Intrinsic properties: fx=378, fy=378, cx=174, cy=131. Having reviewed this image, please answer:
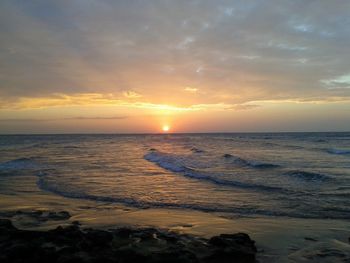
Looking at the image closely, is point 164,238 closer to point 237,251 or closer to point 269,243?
point 237,251

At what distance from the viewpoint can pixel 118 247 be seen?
7773 millimetres

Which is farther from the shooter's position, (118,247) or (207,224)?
(207,224)

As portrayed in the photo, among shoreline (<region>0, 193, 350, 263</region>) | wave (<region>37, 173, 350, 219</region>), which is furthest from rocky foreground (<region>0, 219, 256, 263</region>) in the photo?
wave (<region>37, 173, 350, 219</region>)

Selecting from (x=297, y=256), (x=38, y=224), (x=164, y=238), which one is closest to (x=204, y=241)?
(x=164, y=238)

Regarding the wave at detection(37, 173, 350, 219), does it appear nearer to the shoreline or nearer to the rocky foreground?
the shoreline

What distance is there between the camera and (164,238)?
8547 millimetres

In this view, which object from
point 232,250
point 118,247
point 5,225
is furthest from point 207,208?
point 5,225

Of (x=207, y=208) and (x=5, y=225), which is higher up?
(x=5, y=225)

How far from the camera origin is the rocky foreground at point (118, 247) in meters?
6.95

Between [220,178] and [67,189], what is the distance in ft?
25.9

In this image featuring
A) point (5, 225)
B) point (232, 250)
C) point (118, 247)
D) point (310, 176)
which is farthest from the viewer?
point (310, 176)

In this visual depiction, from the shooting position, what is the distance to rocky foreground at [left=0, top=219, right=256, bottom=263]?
6949 mm

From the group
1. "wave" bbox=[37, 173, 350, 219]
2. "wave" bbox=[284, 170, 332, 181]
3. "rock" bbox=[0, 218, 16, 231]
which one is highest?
"rock" bbox=[0, 218, 16, 231]

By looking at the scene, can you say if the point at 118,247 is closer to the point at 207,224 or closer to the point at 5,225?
the point at 5,225
